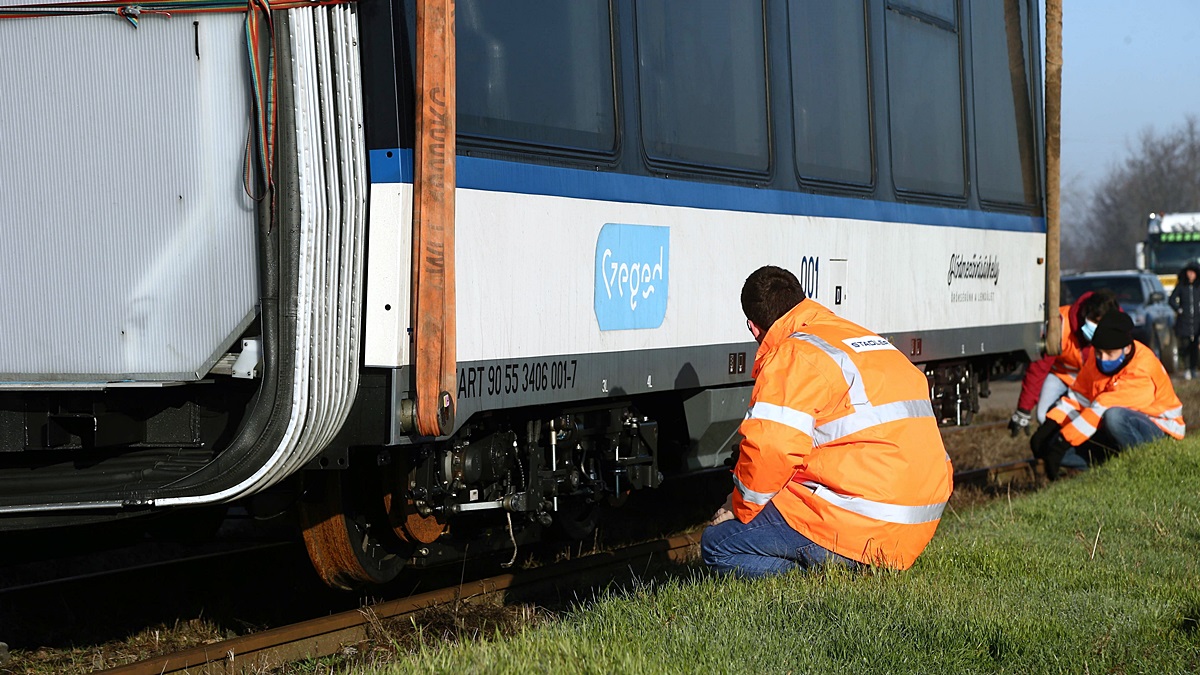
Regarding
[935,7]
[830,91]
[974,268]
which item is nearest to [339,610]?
[830,91]

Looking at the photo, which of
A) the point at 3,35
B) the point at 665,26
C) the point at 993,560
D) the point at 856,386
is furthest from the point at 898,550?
the point at 3,35

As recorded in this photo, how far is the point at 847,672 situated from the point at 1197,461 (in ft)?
19.6

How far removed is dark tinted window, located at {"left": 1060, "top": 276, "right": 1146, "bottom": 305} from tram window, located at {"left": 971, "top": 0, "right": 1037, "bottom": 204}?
44.5 feet

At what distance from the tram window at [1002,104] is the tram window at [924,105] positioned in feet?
1.31

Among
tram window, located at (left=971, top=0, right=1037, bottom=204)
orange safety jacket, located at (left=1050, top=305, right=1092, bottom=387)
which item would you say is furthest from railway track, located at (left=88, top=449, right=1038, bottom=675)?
orange safety jacket, located at (left=1050, top=305, right=1092, bottom=387)

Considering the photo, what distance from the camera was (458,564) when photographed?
8305 mm

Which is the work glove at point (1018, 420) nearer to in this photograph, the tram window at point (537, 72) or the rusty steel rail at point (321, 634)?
the rusty steel rail at point (321, 634)

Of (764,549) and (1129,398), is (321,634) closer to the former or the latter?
(764,549)

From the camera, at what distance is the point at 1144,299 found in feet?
79.0

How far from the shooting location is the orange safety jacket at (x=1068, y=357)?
447 inches

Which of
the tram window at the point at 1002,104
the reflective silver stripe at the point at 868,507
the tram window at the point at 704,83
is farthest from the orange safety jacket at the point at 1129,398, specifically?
the reflective silver stripe at the point at 868,507

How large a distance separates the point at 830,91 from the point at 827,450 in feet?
11.6

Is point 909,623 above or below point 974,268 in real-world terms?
below

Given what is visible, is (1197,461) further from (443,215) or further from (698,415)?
(443,215)
